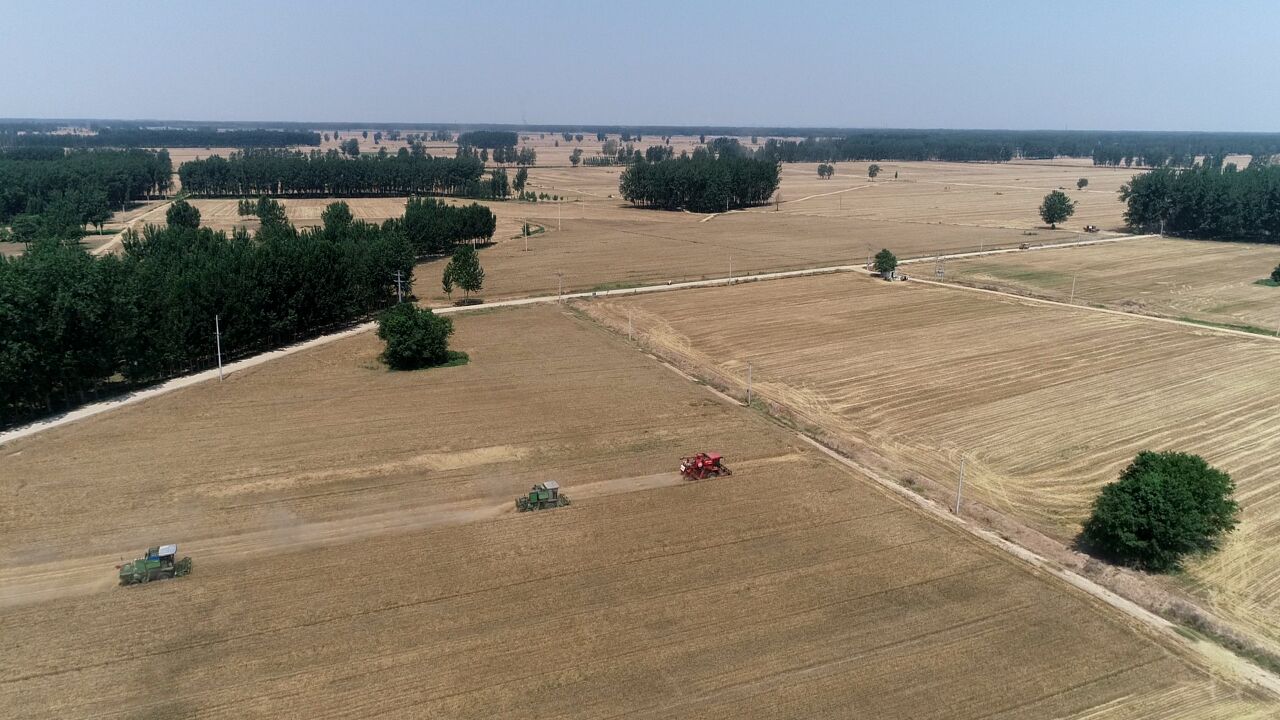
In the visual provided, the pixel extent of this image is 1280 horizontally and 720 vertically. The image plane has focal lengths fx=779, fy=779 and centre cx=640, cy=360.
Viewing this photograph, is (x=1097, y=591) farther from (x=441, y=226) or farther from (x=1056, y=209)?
(x=1056, y=209)

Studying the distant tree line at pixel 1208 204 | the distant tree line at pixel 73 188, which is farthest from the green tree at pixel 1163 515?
the distant tree line at pixel 73 188

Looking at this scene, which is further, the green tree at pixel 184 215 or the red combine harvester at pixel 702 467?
the green tree at pixel 184 215

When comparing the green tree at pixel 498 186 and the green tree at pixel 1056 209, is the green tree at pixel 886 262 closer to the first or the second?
the green tree at pixel 1056 209

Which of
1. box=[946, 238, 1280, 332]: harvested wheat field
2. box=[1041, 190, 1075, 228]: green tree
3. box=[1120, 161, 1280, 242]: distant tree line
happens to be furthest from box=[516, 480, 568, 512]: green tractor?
box=[1120, 161, 1280, 242]: distant tree line

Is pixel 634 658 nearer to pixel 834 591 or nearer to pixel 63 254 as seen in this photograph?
pixel 834 591

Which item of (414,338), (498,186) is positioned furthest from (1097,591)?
(498,186)

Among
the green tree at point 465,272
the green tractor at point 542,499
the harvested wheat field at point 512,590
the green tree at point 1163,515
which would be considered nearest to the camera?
the harvested wheat field at point 512,590

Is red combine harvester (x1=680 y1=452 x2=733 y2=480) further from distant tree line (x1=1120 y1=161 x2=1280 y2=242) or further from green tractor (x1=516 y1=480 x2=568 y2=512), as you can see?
distant tree line (x1=1120 y1=161 x2=1280 y2=242)
